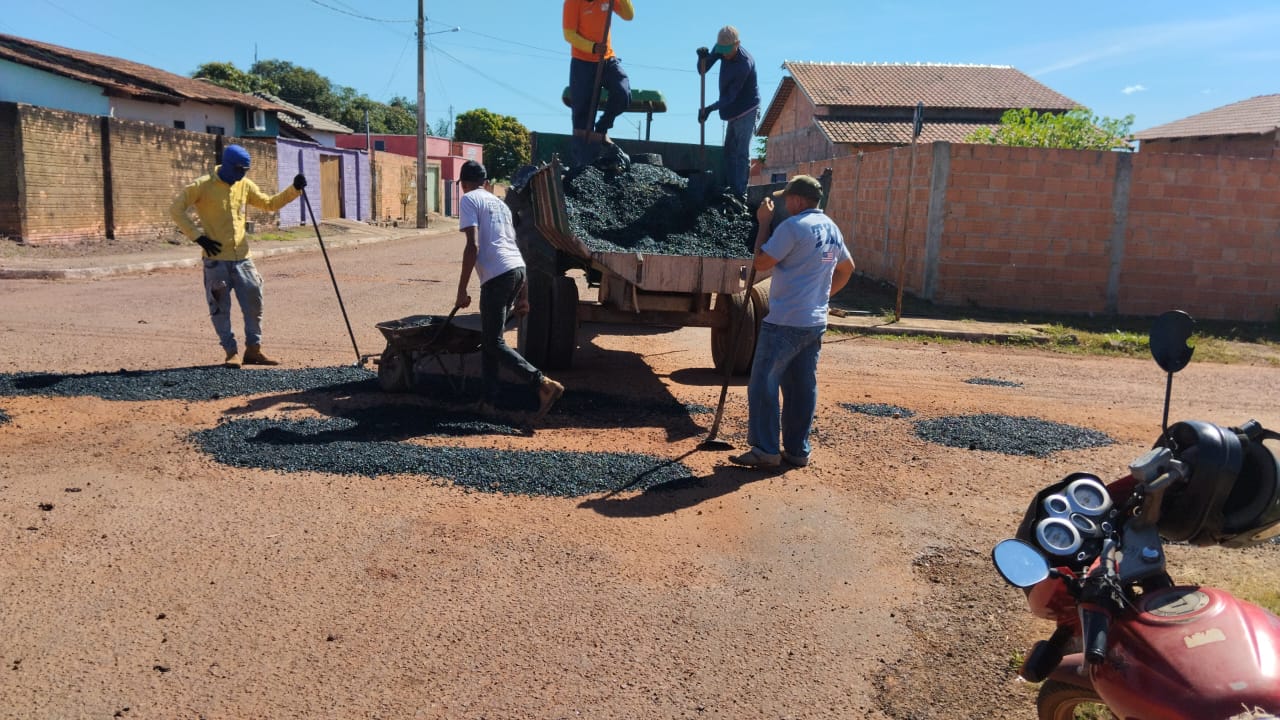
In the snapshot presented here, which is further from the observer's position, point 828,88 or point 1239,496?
point 828,88

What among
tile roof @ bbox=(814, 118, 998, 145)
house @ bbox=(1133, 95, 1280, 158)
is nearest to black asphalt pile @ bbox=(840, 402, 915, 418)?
tile roof @ bbox=(814, 118, 998, 145)

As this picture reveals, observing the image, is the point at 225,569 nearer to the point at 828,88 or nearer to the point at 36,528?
the point at 36,528

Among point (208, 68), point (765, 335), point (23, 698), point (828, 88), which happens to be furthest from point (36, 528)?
point (208, 68)

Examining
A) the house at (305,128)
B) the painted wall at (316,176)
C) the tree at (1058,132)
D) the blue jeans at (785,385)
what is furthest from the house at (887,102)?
the blue jeans at (785,385)

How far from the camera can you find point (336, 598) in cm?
377

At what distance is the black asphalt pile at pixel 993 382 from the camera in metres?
8.92

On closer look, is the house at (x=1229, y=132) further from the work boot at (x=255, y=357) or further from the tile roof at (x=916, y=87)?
the work boot at (x=255, y=357)

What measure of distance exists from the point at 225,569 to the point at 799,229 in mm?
3464

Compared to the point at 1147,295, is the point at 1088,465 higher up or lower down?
lower down

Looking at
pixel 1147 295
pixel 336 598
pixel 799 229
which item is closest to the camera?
pixel 336 598

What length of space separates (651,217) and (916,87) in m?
27.6

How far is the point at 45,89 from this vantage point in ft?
82.8

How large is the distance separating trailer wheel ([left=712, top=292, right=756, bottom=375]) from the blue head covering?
411cm

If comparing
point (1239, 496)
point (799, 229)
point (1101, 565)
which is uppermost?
point (799, 229)
